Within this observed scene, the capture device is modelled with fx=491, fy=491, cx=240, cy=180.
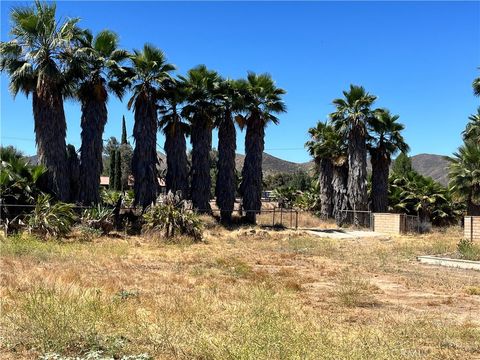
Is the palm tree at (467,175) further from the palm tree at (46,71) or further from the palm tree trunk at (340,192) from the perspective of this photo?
the palm tree at (46,71)

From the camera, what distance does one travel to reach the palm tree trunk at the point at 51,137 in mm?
24250

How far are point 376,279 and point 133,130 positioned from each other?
1838 centimetres

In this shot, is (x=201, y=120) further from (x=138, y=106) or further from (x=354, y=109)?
(x=354, y=109)

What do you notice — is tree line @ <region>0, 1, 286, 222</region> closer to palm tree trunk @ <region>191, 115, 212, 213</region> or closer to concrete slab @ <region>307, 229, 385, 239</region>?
palm tree trunk @ <region>191, 115, 212, 213</region>

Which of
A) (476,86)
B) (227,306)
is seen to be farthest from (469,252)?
(476,86)

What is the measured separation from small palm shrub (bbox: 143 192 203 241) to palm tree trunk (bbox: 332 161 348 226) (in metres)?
16.0

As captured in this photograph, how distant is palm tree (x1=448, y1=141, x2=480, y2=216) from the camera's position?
108ft

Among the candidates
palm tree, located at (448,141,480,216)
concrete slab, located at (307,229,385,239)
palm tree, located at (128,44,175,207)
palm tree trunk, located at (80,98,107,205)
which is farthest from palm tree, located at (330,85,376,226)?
palm tree trunk, located at (80,98,107,205)

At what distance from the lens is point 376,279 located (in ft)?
43.0

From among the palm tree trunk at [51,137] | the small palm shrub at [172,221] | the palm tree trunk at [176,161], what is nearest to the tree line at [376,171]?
the palm tree trunk at [176,161]

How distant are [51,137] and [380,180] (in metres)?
23.4

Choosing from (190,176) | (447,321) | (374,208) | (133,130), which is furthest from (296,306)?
(374,208)

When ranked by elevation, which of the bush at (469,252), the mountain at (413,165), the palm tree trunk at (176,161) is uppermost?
the mountain at (413,165)

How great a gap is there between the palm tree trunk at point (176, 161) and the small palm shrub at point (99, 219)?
7.11 m
